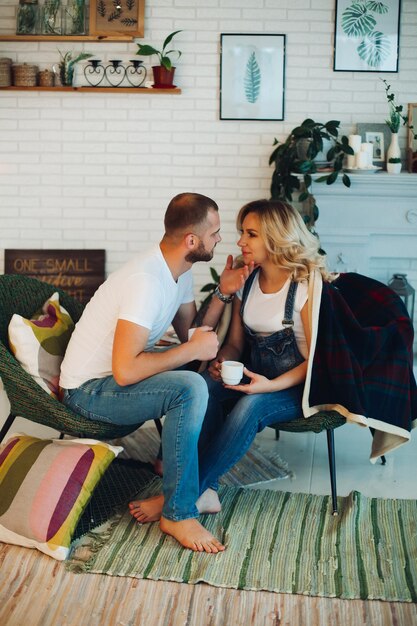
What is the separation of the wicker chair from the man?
5cm

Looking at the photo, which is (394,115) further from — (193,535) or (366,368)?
(193,535)

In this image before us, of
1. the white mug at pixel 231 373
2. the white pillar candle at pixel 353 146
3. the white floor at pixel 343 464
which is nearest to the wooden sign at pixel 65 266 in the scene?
the white floor at pixel 343 464

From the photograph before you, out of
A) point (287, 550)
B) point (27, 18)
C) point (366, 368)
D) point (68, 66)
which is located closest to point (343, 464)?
point (366, 368)

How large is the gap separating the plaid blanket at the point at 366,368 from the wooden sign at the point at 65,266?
2.57 meters

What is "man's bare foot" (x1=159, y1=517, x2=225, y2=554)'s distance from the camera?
2783mm

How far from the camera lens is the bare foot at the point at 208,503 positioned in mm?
3033

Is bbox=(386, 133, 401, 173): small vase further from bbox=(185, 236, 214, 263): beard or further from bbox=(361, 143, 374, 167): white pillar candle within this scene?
bbox=(185, 236, 214, 263): beard

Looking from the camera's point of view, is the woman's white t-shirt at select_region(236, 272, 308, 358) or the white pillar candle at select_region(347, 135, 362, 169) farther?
the white pillar candle at select_region(347, 135, 362, 169)

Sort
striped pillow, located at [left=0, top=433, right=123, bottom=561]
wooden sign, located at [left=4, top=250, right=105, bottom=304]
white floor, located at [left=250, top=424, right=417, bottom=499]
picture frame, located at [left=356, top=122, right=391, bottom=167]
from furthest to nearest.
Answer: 1. wooden sign, located at [left=4, top=250, right=105, bottom=304]
2. picture frame, located at [left=356, top=122, right=391, bottom=167]
3. white floor, located at [left=250, top=424, right=417, bottom=499]
4. striped pillow, located at [left=0, top=433, right=123, bottom=561]

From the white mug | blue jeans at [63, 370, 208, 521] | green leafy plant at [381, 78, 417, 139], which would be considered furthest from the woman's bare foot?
green leafy plant at [381, 78, 417, 139]

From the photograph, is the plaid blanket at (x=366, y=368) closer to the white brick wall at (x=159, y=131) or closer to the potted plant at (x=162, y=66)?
the white brick wall at (x=159, y=131)

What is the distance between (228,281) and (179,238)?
1.11 ft

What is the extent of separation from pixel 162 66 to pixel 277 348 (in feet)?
8.34

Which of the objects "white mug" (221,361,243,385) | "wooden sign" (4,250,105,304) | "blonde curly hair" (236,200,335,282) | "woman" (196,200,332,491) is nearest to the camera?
"white mug" (221,361,243,385)
